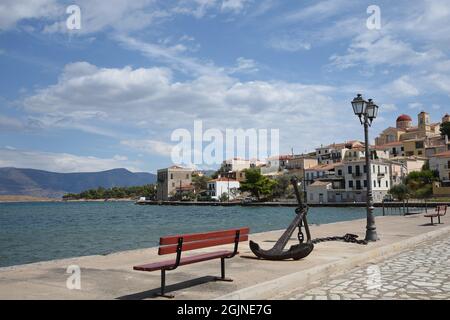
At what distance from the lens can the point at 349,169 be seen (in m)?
81.1

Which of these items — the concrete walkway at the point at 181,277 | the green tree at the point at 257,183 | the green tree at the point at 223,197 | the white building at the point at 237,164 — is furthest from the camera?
the white building at the point at 237,164

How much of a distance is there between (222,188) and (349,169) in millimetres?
46724

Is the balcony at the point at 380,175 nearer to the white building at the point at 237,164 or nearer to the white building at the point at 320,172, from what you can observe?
the white building at the point at 320,172

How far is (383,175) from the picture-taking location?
79.2 metres

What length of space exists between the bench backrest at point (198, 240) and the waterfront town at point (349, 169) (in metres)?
61.5

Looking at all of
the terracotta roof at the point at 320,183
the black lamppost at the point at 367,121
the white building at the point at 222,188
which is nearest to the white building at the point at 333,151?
the terracotta roof at the point at 320,183

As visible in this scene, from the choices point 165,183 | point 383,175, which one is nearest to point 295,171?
point 383,175

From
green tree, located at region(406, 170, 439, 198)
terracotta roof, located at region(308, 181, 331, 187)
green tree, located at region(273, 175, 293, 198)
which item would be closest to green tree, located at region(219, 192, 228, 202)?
green tree, located at region(273, 175, 293, 198)

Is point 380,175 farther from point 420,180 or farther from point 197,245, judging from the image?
point 197,245

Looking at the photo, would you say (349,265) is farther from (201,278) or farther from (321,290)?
(201,278)

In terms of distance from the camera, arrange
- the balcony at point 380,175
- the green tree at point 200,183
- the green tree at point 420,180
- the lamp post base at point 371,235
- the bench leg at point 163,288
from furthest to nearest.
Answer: the green tree at point 200,183 < the balcony at point 380,175 < the green tree at point 420,180 < the lamp post base at point 371,235 < the bench leg at point 163,288

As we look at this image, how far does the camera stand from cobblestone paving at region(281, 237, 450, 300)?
21.1 feet

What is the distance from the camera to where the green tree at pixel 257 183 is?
99.4 metres
